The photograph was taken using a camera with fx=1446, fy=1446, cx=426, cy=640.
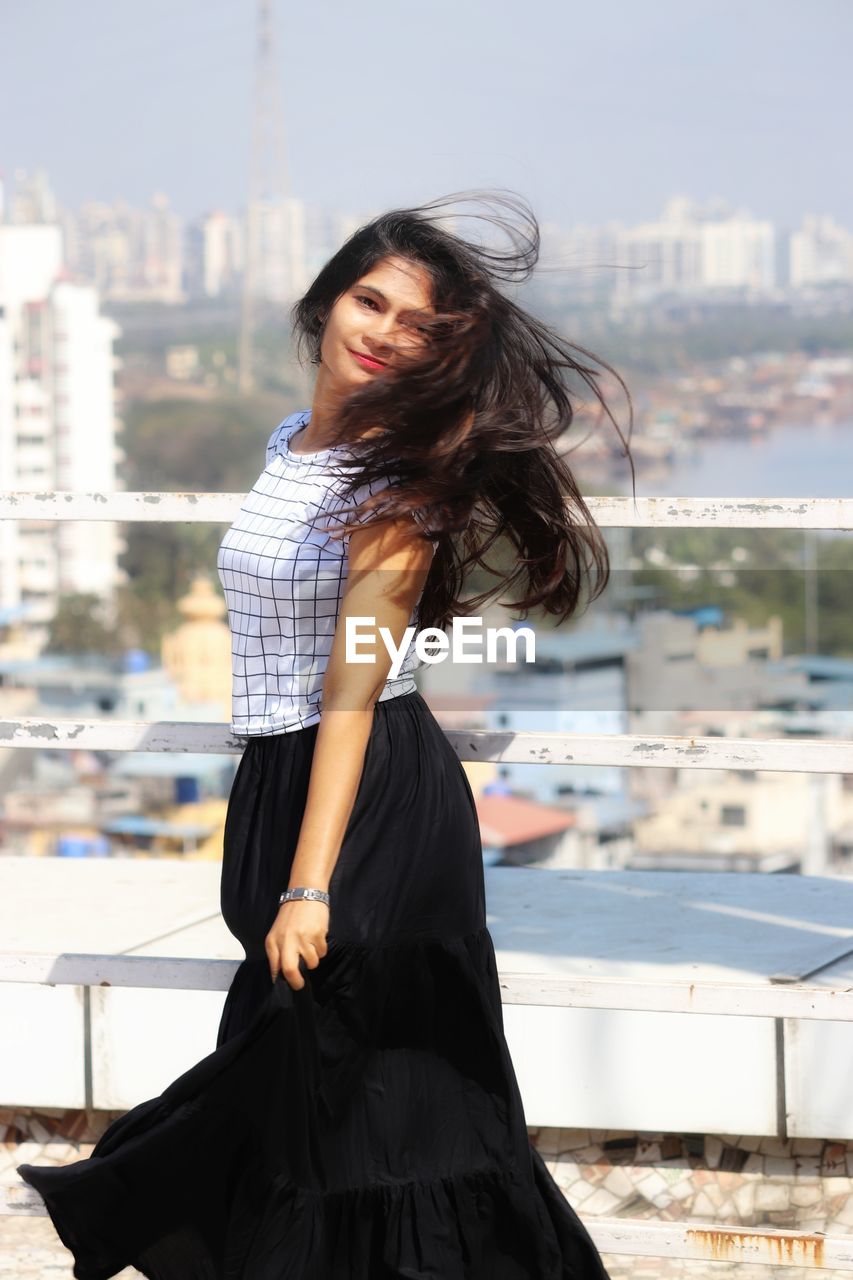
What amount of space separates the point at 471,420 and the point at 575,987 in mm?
808

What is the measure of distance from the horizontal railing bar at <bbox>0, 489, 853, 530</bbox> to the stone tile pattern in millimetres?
1058

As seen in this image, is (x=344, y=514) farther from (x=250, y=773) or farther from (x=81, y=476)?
(x=81, y=476)

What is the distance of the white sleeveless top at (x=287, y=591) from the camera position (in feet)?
5.80

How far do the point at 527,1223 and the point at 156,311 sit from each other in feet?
422

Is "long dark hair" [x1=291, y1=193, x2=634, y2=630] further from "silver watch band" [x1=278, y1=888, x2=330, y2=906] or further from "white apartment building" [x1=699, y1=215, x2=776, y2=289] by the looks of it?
"white apartment building" [x1=699, y1=215, x2=776, y2=289]

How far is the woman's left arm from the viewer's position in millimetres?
1659

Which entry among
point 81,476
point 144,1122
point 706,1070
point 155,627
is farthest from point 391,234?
point 81,476

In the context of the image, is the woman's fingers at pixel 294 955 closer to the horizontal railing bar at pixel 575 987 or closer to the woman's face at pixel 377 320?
the horizontal railing bar at pixel 575 987

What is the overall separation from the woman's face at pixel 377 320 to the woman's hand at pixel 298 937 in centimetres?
65

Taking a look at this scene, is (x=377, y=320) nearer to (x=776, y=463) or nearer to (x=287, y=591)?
(x=287, y=591)

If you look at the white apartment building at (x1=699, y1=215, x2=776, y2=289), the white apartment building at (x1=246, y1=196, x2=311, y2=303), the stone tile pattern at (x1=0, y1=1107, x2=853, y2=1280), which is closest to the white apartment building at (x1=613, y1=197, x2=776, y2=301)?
the white apartment building at (x1=699, y1=215, x2=776, y2=289)

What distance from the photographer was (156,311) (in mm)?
124875

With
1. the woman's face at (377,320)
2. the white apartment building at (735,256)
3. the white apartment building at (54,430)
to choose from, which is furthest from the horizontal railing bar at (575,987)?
the white apartment building at (735,256)

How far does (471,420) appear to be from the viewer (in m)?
1.76
